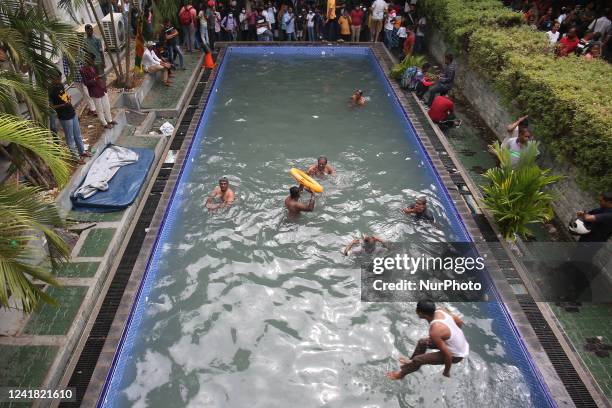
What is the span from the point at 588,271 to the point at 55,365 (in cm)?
866

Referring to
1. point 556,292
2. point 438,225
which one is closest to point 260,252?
point 438,225

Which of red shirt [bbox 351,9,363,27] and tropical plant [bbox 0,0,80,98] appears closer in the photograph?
tropical plant [bbox 0,0,80,98]

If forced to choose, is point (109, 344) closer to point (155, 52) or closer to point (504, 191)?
point (504, 191)

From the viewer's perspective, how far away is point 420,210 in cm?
880

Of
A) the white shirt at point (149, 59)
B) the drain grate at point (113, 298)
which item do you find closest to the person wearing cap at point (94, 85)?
the drain grate at point (113, 298)

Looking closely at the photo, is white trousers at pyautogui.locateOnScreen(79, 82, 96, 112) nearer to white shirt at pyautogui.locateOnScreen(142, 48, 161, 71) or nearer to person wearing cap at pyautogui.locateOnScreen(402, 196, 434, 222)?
white shirt at pyautogui.locateOnScreen(142, 48, 161, 71)

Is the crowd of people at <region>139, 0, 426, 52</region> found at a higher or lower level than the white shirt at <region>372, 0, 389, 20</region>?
lower

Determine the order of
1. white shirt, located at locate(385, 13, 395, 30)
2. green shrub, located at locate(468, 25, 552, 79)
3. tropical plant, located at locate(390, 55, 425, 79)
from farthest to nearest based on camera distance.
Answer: white shirt, located at locate(385, 13, 395, 30) < tropical plant, located at locate(390, 55, 425, 79) < green shrub, located at locate(468, 25, 552, 79)

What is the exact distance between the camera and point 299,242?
28.2 feet

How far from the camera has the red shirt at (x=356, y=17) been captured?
1845cm

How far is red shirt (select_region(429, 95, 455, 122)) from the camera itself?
1216cm

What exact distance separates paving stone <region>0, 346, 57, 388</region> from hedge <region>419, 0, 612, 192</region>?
919 centimetres

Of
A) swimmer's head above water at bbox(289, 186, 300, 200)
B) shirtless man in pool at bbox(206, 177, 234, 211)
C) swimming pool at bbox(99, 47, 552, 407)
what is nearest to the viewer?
swimming pool at bbox(99, 47, 552, 407)

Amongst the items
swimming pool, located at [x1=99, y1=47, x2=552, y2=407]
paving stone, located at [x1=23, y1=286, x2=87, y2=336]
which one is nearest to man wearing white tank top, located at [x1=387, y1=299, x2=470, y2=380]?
swimming pool, located at [x1=99, y1=47, x2=552, y2=407]
